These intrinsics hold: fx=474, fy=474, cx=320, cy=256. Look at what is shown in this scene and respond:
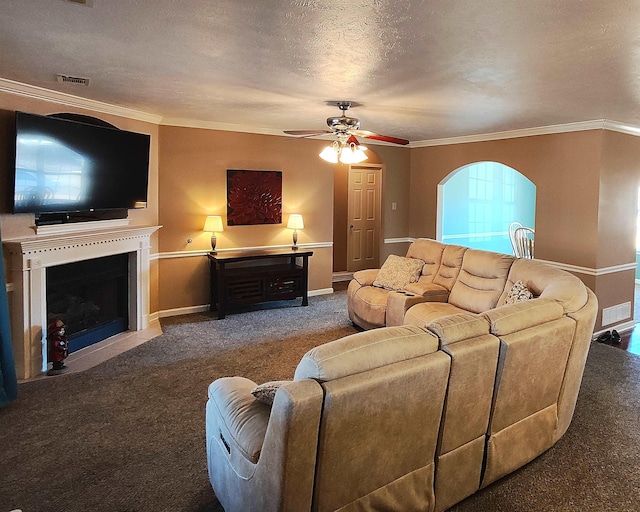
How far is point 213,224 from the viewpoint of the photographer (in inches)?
227

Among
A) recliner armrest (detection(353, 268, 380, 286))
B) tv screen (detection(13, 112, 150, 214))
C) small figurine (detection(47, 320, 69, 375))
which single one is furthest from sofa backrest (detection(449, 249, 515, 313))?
small figurine (detection(47, 320, 69, 375))

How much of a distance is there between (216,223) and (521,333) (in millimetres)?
4172

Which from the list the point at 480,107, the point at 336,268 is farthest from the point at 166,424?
the point at 336,268

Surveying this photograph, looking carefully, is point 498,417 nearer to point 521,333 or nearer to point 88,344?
point 521,333

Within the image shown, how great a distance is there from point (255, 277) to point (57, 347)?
2422 millimetres

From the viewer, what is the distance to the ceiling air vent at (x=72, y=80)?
3506 mm

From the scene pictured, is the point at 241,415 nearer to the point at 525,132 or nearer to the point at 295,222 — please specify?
A: the point at 295,222

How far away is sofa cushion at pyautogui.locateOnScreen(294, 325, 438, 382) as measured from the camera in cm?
176

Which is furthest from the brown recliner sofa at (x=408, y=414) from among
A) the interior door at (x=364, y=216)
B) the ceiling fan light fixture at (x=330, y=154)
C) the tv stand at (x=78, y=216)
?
the interior door at (x=364, y=216)

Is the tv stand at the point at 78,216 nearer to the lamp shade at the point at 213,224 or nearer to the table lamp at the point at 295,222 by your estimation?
the lamp shade at the point at 213,224

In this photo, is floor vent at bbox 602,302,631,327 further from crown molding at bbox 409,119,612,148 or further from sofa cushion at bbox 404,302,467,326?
sofa cushion at bbox 404,302,467,326

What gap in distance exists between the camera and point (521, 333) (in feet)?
7.66

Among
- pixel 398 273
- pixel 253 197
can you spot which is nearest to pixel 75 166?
pixel 253 197

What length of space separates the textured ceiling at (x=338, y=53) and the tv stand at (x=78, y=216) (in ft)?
3.51
